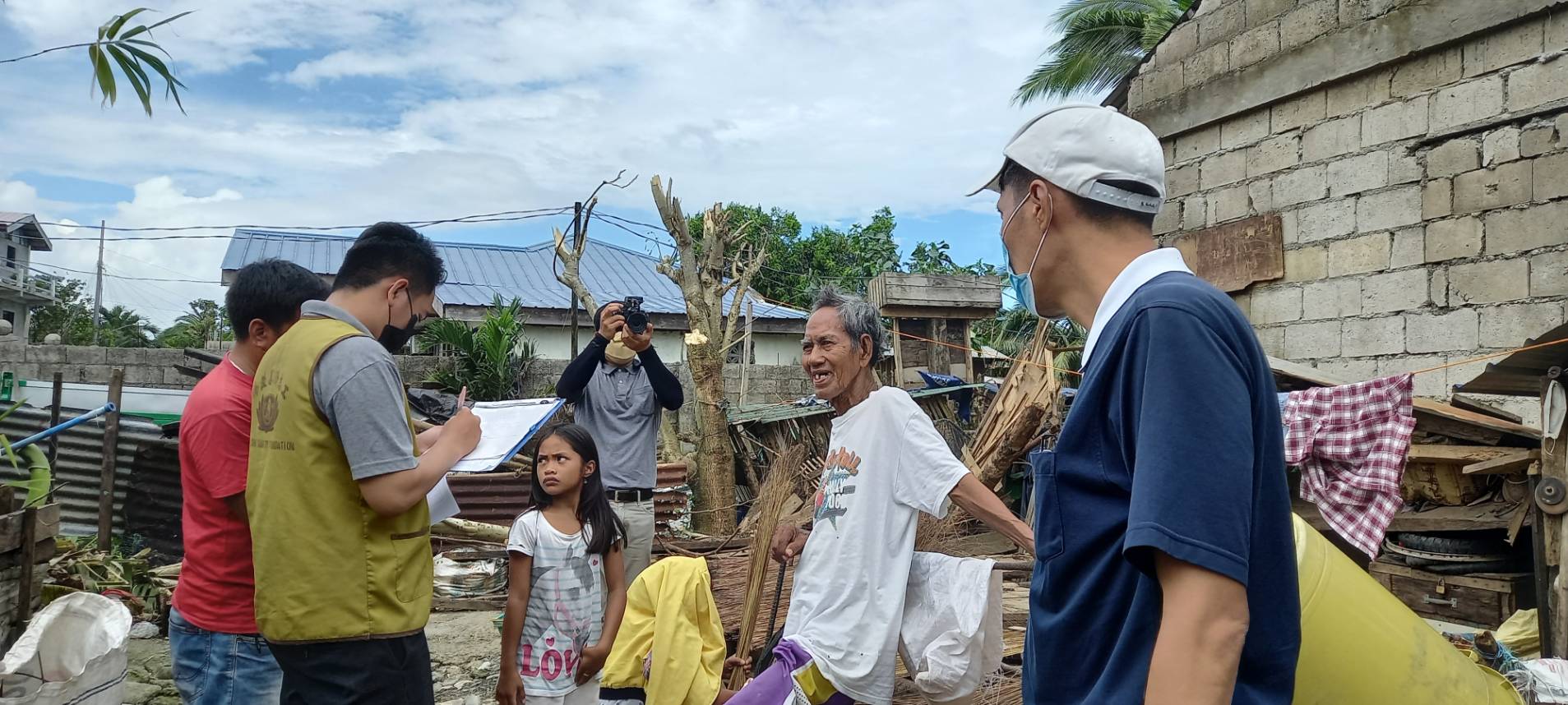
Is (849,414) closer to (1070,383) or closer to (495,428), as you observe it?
(495,428)

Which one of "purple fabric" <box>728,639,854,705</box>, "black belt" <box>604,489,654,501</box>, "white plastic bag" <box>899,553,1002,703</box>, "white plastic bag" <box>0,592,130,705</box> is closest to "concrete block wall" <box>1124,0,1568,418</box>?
"white plastic bag" <box>899,553,1002,703</box>

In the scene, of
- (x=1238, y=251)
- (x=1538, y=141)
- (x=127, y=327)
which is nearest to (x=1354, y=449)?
(x=1538, y=141)

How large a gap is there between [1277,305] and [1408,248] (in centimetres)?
96

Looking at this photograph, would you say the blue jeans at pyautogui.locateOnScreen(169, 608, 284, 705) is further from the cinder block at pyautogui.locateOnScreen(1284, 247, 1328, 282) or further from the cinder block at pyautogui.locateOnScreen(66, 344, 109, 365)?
the cinder block at pyautogui.locateOnScreen(66, 344, 109, 365)

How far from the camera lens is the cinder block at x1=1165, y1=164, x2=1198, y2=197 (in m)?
7.05

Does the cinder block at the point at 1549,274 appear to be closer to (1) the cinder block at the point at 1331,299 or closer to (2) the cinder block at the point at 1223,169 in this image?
(1) the cinder block at the point at 1331,299

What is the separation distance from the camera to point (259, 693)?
8.31 ft

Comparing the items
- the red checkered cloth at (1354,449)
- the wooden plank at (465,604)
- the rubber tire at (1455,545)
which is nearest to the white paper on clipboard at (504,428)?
the red checkered cloth at (1354,449)

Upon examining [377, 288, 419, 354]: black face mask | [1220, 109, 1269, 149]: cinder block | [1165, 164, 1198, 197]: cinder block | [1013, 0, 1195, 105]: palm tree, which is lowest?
[377, 288, 419, 354]: black face mask

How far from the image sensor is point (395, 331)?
8.14ft

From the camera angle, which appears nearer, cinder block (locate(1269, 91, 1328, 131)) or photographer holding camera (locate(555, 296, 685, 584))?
photographer holding camera (locate(555, 296, 685, 584))

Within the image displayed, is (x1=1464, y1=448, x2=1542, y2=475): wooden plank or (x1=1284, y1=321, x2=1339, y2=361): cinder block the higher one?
(x1=1284, y1=321, x2=1339, y2=361): cinder block

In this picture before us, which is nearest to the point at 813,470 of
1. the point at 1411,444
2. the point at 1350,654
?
the point at 1411,444

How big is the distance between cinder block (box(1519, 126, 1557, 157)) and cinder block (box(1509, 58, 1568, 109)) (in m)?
0.14
